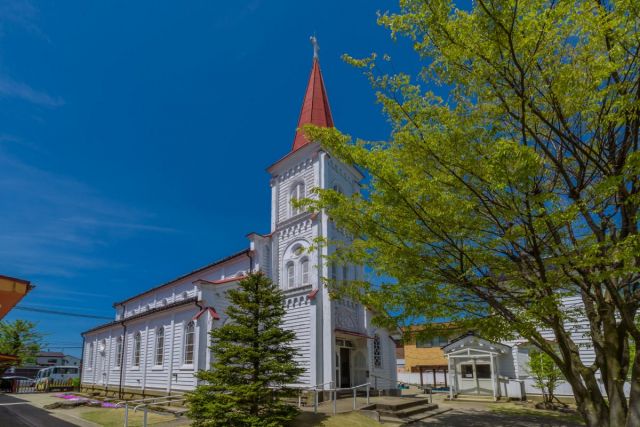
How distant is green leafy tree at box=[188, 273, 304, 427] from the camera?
11.2 meters

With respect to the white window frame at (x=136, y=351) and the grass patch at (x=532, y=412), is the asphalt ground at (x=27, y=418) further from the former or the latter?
the grass patch at (x=532, y=412)

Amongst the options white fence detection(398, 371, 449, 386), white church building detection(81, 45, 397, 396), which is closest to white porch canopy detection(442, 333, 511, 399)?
white church building detection(81, 45, 397, 396)

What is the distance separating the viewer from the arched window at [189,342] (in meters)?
20.8

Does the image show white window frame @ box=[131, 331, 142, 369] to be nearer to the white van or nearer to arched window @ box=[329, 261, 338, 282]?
arched window @ box=[329, 261, 338, 282]

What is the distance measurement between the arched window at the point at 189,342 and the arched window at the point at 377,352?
9.75 meters

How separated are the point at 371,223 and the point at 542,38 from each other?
14.3 feet

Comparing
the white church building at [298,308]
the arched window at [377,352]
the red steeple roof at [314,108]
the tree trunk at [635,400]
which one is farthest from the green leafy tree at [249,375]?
the red steeple roof at [314,108]

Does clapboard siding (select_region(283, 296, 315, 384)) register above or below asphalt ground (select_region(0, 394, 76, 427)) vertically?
above

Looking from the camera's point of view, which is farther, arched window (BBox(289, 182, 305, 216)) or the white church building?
arched window (BBox(289, 182, 305, 216))

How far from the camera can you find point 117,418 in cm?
1596

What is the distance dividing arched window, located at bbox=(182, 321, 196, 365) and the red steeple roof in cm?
1153

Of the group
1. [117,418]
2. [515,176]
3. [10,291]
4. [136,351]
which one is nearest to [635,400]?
[515,176]

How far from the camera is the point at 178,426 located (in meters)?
13.4

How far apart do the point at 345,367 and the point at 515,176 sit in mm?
16005
